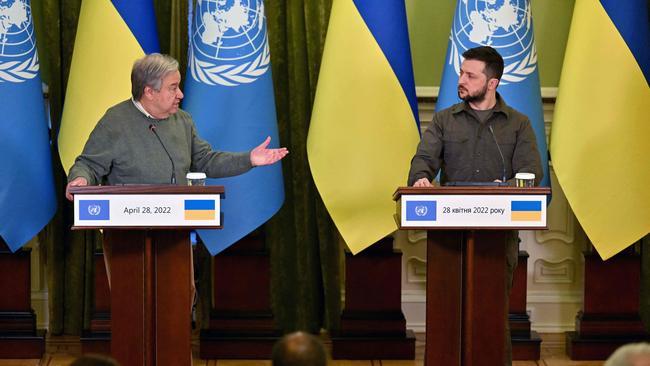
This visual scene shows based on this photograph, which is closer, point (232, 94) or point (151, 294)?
point (151, 294)

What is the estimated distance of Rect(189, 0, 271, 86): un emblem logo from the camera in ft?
15.1

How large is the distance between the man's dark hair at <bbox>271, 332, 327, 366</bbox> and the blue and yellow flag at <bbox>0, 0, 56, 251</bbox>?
10.0 feet

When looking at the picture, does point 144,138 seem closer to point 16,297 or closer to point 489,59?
point 489,59

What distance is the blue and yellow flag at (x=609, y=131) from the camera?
4621 mm

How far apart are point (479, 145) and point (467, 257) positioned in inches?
24.5

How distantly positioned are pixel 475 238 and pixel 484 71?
2.58 feet

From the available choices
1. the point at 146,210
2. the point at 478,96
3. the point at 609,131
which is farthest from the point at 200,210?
the point at 609,131

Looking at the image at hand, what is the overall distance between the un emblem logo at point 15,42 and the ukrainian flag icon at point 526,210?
2486 mm

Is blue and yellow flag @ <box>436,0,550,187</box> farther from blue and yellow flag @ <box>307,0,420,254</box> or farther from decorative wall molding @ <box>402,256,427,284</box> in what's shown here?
decorative wall molding @ <box>402,256,427,284</box>

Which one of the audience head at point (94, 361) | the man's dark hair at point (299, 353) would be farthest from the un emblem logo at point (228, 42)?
the audience head at point (94, 361)

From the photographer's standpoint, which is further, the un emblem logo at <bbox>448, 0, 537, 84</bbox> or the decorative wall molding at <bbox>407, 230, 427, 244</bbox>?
the decorative wall molding at <bbox>407, 230, 427, 244</bbox>

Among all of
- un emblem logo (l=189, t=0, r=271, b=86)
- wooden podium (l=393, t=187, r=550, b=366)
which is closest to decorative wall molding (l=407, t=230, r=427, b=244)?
un emblem logo (l=189, t=0, r=271, b=86)

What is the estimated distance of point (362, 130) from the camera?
15.3 ft

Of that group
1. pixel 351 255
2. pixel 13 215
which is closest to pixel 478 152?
pixel 351 255
